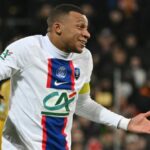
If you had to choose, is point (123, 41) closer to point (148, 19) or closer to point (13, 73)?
point (148, 19)

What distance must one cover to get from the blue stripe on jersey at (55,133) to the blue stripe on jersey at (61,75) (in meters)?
0.25

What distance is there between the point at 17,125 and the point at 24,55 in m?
0.52

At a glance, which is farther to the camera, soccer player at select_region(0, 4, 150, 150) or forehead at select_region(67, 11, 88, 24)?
forehead at select_region(67, 11, 88, 24)

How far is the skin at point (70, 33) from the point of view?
5.26 metres

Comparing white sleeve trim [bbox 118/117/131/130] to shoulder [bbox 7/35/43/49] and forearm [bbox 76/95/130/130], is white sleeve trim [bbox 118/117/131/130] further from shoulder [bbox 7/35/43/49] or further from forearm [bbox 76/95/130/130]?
shoulder [bbox 7/35/43/49]

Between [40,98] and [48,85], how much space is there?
0.12m

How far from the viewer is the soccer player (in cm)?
518

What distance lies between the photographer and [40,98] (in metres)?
5.19

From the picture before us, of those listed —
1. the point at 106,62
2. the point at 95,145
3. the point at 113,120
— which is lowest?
the point at 95,145

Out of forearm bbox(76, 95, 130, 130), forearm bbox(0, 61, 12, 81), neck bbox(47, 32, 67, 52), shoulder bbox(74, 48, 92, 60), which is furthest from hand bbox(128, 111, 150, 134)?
forearm bbox(0, 61, 12, 81)

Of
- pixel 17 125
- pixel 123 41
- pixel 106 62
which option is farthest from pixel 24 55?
pixel 123 41

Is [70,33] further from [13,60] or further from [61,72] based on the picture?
[13,60]

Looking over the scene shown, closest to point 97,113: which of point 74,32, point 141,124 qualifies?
point 141,124

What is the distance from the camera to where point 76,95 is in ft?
17.7
